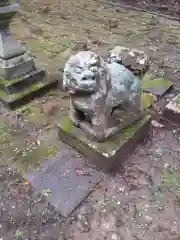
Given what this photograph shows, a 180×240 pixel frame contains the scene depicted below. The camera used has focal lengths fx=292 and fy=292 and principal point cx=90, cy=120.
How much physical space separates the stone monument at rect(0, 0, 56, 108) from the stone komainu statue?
1.17m

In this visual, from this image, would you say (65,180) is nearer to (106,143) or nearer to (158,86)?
(106,143)

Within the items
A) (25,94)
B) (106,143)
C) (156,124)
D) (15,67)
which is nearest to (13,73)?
(15,67)

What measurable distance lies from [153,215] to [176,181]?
477 millimetres

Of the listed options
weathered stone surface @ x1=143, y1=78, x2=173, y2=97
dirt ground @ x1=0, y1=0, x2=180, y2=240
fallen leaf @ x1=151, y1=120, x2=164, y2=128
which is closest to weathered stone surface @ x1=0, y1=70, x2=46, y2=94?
dirt ground @ x1=0, y1=0, x2=180, y2=240

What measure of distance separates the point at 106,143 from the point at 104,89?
23.3 inches

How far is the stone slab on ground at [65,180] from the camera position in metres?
2.67

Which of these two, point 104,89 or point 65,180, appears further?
point 65,180

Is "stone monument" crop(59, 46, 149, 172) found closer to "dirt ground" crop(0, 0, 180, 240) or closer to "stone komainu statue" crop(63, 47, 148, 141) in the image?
"stone komainu statue" crop(63, 47, 148, 141)

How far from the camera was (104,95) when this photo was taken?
8.45 ft

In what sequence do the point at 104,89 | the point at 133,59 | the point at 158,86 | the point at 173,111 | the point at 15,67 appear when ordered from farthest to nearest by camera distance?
the point at 158,86 → the point at 15,67 → the point at 173,111 → the point at 133,59 → the point at 104,89

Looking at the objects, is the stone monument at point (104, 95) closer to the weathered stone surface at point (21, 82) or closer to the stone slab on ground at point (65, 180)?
the stone slab on ground at point (65, 180)

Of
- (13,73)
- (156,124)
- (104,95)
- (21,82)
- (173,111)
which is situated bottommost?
(156,124)

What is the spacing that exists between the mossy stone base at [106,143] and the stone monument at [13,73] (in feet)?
3.32

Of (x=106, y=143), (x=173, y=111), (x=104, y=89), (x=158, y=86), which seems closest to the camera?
(x=104, y=89)
